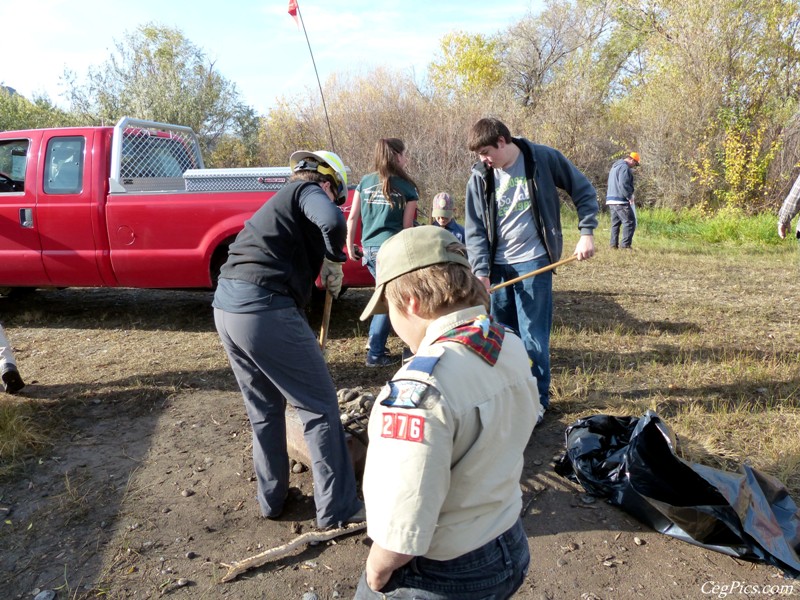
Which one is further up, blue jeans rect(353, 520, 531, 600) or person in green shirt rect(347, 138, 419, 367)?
person in green shirt rect(347, 138, 419, 367)

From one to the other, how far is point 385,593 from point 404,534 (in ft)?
0.96

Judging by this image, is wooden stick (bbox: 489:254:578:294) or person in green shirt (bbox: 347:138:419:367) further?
person in green shirt (bbox: 347:138:419:367)

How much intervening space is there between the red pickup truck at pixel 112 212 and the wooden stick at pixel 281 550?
3.09 meters

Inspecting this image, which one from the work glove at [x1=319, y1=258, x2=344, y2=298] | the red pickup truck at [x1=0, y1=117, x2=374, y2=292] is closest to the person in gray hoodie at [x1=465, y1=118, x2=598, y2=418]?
the work glove at [x1=319, y1=258, x2=344, y2=298]

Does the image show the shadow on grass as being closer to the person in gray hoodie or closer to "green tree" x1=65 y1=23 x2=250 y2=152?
the person in gray hoodie

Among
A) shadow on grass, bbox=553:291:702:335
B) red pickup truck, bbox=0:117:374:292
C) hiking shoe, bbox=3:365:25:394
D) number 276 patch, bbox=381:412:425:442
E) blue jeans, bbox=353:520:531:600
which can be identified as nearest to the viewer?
number 276 patch, bbox=381:412:425:442

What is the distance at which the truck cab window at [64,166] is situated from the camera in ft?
19.2

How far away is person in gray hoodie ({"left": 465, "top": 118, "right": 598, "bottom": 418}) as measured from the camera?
3574mm

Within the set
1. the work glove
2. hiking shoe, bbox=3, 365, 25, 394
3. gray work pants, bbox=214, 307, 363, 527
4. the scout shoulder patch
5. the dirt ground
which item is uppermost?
the scout shoulder patch

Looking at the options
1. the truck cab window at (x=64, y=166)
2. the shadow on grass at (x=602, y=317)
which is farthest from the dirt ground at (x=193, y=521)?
the shadow on grass at (x=602, y=317)

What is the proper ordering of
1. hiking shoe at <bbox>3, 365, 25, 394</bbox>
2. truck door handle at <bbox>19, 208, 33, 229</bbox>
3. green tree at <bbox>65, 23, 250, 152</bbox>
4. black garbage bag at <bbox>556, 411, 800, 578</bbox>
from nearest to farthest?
black garbage bag at <bbox>556, 411, 800, 578</bbox> < hiking shoe at <bbox>3, 365, 25, 394</bbox> < truck door handle at <bbox>19, 208, 33, 229</bbox> < green tree at <bbox>65, 23, 250, 152</bbox>

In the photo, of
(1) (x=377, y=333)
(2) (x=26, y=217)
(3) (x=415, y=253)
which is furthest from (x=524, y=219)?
(2) (x=26, y=217)

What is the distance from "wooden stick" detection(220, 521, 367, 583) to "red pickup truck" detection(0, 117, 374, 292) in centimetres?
309

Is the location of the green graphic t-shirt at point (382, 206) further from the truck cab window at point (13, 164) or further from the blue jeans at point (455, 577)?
the truck cab window at point (13, 164)
